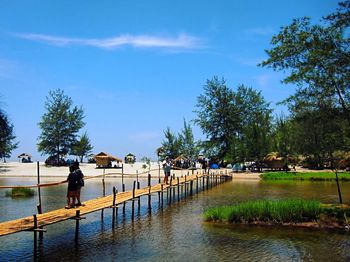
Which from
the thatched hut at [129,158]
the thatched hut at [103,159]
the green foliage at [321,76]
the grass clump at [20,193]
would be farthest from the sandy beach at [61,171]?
the green foliage at [321,76]

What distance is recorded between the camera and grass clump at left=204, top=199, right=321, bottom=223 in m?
20.2

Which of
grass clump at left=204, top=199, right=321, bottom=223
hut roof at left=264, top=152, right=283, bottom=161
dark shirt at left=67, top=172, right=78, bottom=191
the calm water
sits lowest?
the calm water

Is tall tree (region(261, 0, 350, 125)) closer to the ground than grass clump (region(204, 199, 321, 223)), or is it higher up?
higher up

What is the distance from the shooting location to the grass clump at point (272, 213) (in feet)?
66.1

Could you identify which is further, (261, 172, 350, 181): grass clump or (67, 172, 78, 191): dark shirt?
(261, 172, 350, 181): grass clump

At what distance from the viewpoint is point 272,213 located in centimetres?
2033

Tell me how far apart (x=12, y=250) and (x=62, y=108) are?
62022 mm

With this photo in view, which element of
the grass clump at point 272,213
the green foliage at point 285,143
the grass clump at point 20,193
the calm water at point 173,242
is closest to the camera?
the calm water at point 173,242

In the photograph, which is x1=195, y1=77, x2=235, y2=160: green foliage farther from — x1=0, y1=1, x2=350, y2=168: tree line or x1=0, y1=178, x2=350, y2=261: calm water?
x1=0, y1=178, x2=350, y2=261: calm water

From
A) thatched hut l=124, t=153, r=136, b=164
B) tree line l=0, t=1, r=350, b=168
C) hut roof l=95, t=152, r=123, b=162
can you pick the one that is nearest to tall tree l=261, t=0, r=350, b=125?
tree line l=0, t=1, r=350, b=168

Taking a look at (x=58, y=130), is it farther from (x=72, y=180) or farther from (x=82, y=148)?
(x=72, y=180)

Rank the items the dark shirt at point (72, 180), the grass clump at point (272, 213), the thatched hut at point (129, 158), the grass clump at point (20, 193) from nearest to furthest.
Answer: the dark shirt at point (72, 180), the grass clump at point (272, 213), the grass clump at point (20, 193), the thatched hut at point (129, 158)

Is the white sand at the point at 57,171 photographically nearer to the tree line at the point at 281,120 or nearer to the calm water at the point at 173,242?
the tree line at the point at 281,120

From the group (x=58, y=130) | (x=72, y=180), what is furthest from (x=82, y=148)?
(x=72, y=180)
